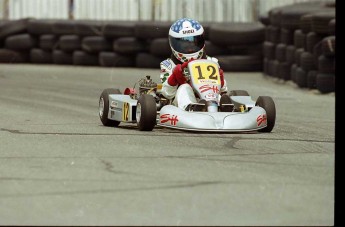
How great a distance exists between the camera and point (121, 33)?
2227cm

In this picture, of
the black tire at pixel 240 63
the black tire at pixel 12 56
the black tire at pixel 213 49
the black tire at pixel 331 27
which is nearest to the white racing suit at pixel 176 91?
the black tire at pixel 331 27

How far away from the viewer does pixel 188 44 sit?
1138 cm

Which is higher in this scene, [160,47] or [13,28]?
[13,28]

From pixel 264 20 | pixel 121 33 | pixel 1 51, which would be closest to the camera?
pixel 264 20

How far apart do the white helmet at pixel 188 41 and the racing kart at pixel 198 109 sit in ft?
1.16

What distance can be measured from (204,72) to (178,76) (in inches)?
12.9

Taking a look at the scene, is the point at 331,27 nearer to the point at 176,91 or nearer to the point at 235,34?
the point at 235,34

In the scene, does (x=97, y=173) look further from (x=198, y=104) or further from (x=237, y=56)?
(x=237, y=56)

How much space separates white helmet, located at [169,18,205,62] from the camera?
37.3 feet

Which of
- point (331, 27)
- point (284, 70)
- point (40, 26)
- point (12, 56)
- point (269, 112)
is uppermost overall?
point (331, 27)

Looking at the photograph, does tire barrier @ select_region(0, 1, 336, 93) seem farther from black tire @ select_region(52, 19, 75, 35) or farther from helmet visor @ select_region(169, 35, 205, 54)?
helmet visor @ select_region(169, 35, 205, 54)

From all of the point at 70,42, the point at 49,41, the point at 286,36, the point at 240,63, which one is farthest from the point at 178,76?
the point at 49,41

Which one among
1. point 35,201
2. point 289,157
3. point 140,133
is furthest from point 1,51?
point 35,201

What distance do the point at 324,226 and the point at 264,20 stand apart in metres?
15.0
